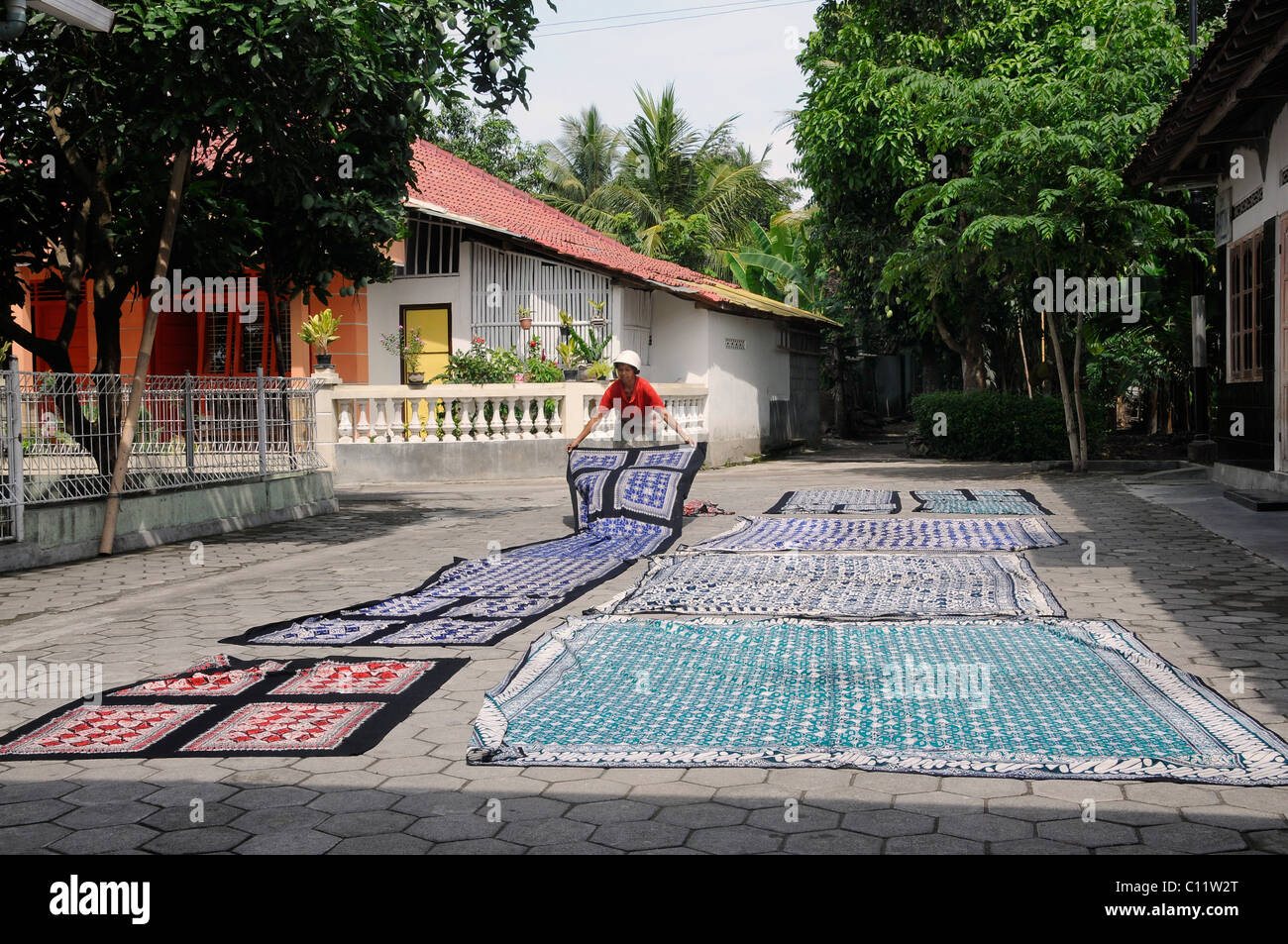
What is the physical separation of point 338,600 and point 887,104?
15247 millimetres

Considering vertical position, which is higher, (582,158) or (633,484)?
(582,158)

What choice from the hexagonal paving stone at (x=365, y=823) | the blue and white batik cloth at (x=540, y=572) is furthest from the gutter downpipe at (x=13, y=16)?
the hexagonal paving stone at (x=365, y=823)

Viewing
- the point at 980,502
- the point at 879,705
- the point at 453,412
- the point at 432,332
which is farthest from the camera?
the point at 432,332

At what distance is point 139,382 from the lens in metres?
10.9

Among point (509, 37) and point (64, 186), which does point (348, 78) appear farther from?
point (64, 186)

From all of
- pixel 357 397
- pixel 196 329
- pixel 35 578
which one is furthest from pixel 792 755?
pixel 196 329

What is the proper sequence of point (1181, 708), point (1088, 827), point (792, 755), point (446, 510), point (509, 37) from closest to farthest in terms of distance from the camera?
point (1088, 827)
point (792, 755)
point (1181, 708)
point (509, 37)
point (446, 510)

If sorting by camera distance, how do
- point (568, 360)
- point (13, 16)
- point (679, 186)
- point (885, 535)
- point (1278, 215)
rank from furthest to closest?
1. point (679, 186)
2. point (568, 360)
3. point (1278, 215)
4. point (885, 535)
5. point (13, 16)

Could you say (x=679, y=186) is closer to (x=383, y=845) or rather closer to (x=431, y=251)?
(x=431, y=251)

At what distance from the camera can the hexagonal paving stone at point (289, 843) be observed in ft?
12.1

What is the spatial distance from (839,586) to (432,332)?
1554 cm

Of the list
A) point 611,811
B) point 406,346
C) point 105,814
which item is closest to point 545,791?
point 611,811

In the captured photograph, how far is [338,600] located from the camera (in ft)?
27.0

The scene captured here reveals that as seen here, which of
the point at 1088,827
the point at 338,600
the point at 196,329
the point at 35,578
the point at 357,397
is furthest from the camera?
the point at 196,329
